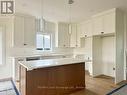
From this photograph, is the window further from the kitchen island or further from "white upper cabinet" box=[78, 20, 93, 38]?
the kitchen island

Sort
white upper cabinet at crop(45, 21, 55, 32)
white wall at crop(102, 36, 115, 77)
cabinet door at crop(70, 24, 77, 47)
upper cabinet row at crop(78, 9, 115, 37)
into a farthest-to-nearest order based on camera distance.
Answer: cabinet door at crop(70, 24, 77, 47) < white upper cabinet at crop(45, 21, 55, 32) < white wall at crop(102, 36, 115, 77) < upper cabinet row at crop(78, 9, 115, 37)

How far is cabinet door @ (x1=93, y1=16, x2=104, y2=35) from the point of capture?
4786 mm

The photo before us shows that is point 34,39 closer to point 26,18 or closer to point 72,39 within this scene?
point 26,18

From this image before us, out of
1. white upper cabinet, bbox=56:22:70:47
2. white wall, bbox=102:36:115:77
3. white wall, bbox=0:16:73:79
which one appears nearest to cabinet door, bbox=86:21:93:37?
white wall, bbox=102:36:115:77

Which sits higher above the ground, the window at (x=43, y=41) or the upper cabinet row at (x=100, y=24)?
the upper cabinet row at (x=100, y=24)

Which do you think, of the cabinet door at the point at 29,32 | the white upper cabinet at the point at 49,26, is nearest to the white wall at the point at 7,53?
the cabinet door at the point at 29,32

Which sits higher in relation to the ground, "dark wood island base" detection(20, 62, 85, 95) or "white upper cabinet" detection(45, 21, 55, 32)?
"white upper cabinet" detection(45, 21, 55, 32)

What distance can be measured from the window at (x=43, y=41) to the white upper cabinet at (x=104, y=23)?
245 centimetres

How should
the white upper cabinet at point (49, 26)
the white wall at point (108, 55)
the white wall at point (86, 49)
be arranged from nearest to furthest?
the white wall at point (108, 55), the white wall at point (86, 49), the white upper cabinet at point (49, 26)

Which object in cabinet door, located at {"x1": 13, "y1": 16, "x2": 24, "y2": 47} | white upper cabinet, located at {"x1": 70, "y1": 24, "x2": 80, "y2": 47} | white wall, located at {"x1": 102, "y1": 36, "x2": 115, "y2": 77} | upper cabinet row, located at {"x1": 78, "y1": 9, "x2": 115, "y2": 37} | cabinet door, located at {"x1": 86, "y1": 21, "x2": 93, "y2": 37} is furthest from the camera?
white upper cabinet, located at {"x1": 70, "y1": 24, "x2": 80, "y2": 47}

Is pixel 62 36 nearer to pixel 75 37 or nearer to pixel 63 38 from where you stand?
pixel 63 38

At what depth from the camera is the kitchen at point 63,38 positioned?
425 cm

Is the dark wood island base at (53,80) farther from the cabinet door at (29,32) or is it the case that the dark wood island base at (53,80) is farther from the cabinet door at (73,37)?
the cabinet door at (73,37)

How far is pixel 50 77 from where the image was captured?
303 centimetres
